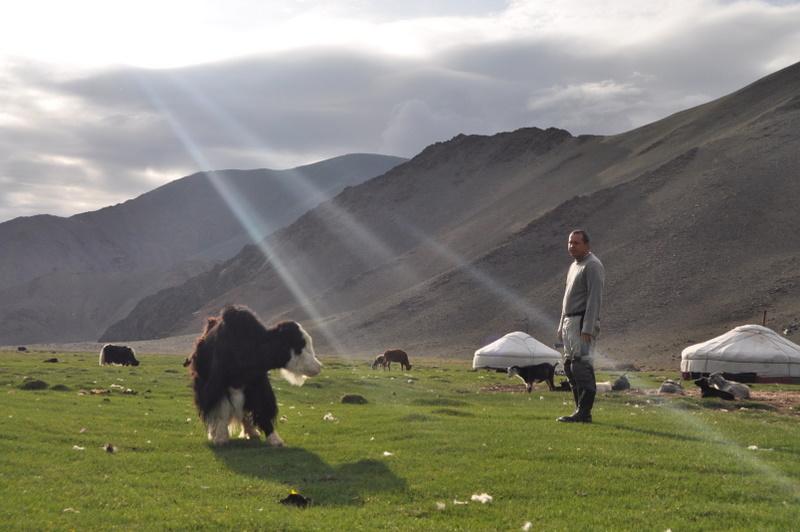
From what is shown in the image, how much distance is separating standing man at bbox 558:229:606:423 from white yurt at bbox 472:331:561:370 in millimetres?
31381

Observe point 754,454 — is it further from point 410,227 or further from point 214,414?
point 410,227

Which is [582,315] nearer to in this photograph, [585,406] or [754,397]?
[585,406]

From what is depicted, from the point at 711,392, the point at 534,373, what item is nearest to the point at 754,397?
the point at 711,392

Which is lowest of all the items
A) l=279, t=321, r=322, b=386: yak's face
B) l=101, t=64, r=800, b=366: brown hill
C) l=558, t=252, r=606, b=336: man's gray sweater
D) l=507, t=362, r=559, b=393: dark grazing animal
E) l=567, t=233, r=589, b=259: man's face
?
l=507, t=362, r=559, b=393: dark grazing animal

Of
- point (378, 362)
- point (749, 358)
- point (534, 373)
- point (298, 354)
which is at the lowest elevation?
point (378, 362)

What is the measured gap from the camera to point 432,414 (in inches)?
653

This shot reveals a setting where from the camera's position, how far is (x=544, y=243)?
11394 cm

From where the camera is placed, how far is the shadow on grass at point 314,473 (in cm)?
894

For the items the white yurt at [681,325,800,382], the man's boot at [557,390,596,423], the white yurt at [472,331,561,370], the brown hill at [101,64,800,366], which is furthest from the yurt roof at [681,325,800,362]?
the brown hill at [101,64,800,366]

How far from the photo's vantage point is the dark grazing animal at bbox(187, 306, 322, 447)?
12.6 m

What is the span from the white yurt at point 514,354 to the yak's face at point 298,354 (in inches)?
1311

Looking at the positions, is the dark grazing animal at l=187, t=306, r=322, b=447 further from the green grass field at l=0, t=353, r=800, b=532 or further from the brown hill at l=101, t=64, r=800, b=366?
the brown hill at l=101, t=64, r=800, b=366

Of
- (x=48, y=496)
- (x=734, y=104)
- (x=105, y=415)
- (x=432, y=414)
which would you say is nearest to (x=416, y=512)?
(x=48, y=496)

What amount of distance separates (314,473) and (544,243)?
10623 centimetres
